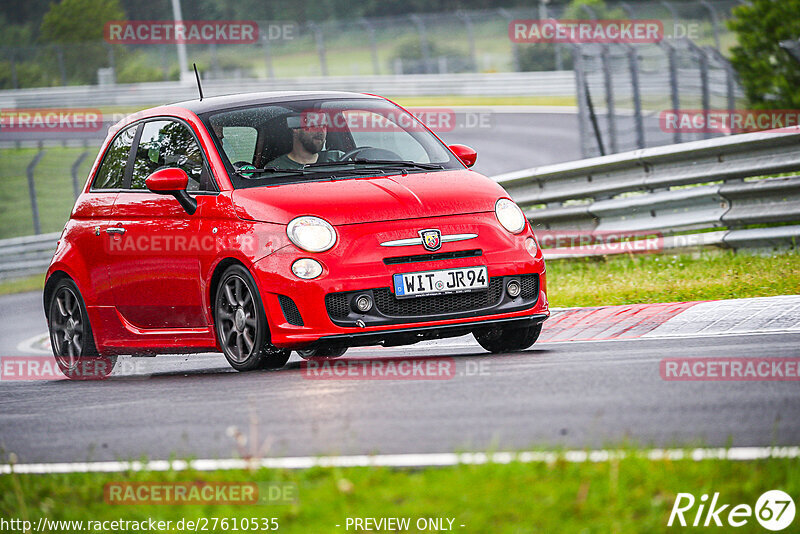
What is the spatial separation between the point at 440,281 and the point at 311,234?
0.76 meters

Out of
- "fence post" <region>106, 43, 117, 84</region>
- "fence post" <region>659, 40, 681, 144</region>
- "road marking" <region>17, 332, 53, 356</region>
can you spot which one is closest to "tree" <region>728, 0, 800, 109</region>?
"fence post" <region>659, 40, 681, 144</region>

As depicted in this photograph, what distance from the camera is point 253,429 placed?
212 inches

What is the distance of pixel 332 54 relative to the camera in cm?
4541

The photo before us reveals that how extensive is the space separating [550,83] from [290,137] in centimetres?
3577

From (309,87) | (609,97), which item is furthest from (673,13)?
(609,97)

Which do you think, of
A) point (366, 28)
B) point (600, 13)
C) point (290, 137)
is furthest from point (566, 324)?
point (600, 13)

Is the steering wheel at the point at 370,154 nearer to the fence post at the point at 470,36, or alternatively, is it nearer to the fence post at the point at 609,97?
the fence post at the point at 609,97

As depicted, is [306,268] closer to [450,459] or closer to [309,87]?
[450,459]

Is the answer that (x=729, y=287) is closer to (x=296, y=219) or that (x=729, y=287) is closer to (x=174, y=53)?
(x=296, y=219)

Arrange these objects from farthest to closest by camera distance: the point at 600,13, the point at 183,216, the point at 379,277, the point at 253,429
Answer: the point at 600,13
the point at 183,216
the point at 379,277
the point at 253,429

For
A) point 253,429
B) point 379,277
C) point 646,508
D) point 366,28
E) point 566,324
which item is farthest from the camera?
point 366,28

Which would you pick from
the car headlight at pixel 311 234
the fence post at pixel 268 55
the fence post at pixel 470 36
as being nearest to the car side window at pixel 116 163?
the car headlight at pixel 311 234

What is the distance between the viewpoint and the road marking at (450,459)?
14.8ft

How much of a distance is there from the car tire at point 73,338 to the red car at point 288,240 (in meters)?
0.02
